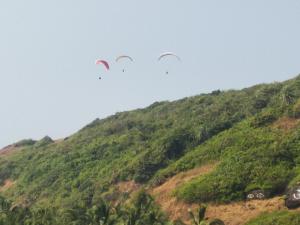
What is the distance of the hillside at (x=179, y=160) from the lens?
68688 mm

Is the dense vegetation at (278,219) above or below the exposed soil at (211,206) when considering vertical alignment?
below

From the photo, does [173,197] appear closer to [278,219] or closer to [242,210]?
[242,210]

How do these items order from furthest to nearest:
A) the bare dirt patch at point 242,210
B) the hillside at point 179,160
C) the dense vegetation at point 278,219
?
the hillside at point 179,160 < the bare dirt patch at point 242,210 < the dense vegetation at point 278,219

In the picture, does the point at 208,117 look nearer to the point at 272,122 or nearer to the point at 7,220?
the point at 272,122

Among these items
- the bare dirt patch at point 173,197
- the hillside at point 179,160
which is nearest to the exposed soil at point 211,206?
the bare dirt patch at point 173,197

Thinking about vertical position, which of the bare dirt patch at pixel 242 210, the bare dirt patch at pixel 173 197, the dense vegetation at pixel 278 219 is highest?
the bare dirt patch at pixel 173 197

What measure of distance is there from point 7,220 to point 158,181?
25879mm

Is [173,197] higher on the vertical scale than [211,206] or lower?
higher

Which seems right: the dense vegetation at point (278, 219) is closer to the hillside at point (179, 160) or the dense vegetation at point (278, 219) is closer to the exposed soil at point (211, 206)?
the hillside at point (179, 160)

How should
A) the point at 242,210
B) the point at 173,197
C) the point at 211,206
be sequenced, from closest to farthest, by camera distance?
the point at 242,210 → the point at 211,206 → the point at 173,197

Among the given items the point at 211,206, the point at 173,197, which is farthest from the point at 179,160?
the point at 211,206

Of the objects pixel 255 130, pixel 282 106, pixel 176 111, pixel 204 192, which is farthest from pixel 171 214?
pixel 176 111

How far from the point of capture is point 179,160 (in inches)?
3275

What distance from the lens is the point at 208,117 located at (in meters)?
95.5
